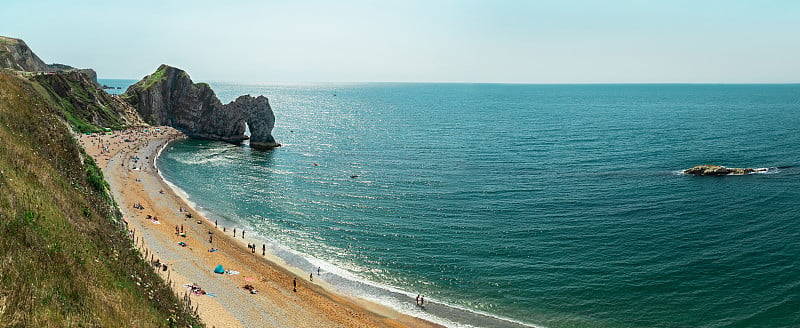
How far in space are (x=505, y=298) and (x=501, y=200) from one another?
3044 cm

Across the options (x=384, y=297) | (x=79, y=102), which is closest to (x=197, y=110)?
(x=79, y=102)

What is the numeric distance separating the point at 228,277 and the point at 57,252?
2748cm

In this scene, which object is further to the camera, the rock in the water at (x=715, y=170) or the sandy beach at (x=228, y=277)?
the rock in the water at (x=715, y=170)

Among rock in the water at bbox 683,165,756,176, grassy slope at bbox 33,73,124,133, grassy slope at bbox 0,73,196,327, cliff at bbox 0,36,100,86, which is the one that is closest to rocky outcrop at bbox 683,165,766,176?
rock in the water at bbox 683,165,756,176

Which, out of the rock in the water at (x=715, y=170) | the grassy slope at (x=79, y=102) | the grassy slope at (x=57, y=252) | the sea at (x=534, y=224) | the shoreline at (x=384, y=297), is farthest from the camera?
the grassy slope at (x=79, y=102)

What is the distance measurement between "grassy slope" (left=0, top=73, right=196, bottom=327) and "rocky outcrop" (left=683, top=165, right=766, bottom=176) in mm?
90656

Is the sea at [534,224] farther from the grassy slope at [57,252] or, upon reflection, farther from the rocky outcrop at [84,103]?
the rocky outcrop at [84,103]

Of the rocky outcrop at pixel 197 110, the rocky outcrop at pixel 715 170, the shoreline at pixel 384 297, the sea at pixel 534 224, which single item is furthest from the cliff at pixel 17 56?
the rocky outcrop at pixel 715 170

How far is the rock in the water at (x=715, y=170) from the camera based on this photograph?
281ft

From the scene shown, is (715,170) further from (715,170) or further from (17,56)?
(17,56)

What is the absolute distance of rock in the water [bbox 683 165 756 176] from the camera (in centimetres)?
8569

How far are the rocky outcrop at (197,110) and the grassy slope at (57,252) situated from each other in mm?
91978

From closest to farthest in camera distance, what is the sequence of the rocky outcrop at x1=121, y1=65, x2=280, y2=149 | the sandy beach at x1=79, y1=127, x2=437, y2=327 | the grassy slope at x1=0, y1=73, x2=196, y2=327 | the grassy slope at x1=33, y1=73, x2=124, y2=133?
the grassy slope at x1=0, y1=73, x2=196, y2=327 → the sandy beach at x1=79, y1=127, x2=437, y2=327 → the grassy slope at x1=33, y1=73, x2=124, y2=133 → the rocky outcrop at x1=121, y1=65, x2=280, y2=149

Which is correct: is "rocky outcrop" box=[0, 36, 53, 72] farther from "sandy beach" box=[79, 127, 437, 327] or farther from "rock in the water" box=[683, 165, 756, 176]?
"rock in the water" box=[683, 165, 756, 176]
